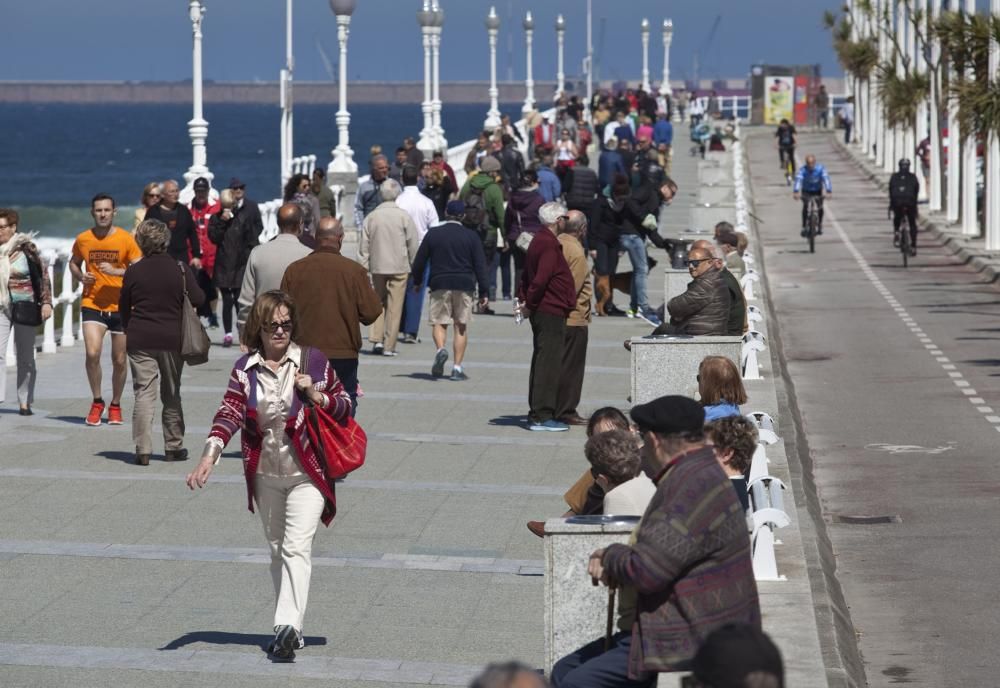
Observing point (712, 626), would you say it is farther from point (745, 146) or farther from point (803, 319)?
point (745, 146)

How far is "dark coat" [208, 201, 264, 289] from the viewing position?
19250mm

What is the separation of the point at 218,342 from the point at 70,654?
12133 mm

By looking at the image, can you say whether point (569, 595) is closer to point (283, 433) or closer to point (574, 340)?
point (283, 433)


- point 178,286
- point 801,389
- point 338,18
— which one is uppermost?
point 338,18

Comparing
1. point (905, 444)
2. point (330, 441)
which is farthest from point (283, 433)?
point (905, 444)

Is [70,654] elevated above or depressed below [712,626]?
below

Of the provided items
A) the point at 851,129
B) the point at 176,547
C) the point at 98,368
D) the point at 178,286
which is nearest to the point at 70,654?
the point at 176,547

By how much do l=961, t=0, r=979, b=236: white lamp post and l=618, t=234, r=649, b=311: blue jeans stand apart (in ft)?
67.0

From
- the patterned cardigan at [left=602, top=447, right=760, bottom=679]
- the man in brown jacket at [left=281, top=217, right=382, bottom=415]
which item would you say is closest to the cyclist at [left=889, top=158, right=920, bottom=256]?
the man in brown jacket at [left=281, top=217, right=382, bottom=415]

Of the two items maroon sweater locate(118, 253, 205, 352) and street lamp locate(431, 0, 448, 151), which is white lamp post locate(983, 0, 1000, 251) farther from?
maroon sweater locate(118, 253, 205, 352)

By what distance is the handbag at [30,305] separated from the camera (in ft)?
49.9

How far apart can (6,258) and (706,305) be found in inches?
218

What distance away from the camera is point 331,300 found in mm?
11961

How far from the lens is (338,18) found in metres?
36.6
